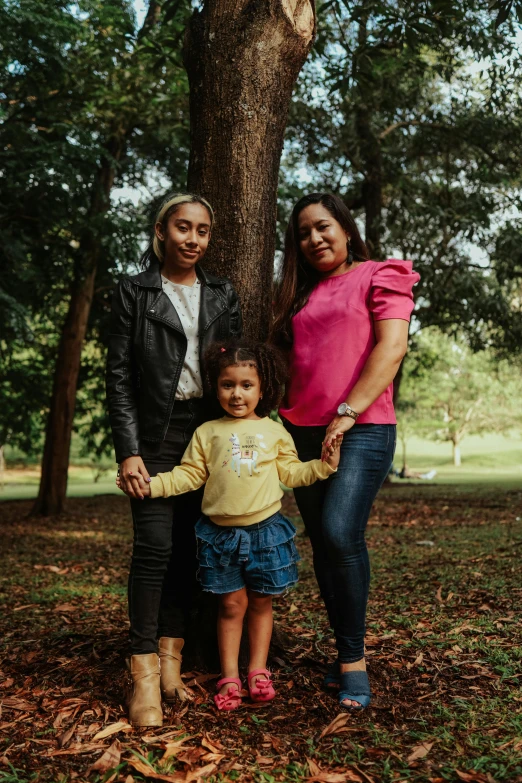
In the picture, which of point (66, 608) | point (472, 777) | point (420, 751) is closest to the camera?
point (472, 777)

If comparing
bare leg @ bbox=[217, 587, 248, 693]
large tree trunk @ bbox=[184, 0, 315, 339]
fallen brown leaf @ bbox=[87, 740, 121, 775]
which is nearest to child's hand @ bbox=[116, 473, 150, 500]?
bare leg @ bbox=[217, 587, 248, 693]

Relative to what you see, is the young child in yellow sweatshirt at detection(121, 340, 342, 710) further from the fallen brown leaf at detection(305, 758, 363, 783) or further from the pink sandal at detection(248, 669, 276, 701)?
the fallen brown leaf at detection(305, 758, 363, 783)

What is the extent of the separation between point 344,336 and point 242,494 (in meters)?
0.88

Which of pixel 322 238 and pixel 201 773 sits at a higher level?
pixel 322 238

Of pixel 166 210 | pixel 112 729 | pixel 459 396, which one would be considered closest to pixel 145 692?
pixel 112 729

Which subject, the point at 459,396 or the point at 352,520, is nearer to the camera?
the point at 352,520

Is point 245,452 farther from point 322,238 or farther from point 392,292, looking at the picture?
point 322,238

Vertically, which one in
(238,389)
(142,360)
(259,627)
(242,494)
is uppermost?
(142,360)

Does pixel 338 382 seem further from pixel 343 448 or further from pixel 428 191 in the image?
pixel 428 191

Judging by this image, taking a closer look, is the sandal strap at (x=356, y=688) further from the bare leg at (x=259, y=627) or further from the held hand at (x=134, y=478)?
the held hand at (x=134, y=478)

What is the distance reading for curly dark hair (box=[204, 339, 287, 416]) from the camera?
11.3ft

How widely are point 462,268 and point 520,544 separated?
7.00 meters

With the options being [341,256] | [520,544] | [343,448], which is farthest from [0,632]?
[520,544]

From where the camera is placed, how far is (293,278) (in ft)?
12.3
